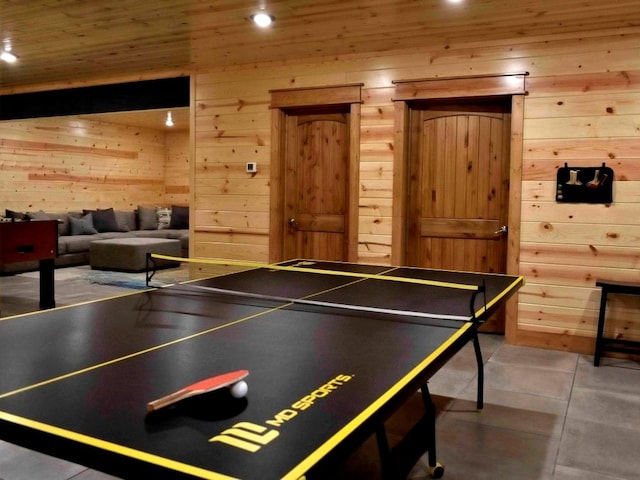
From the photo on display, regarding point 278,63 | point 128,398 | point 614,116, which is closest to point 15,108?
point 278,63

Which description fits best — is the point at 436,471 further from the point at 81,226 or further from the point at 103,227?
the point at 103,227

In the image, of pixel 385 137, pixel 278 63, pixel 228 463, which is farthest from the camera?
pixel 278 63

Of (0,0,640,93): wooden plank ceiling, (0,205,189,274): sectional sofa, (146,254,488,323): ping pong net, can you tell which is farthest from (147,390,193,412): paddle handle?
(0,205,189,274): sectional sofa

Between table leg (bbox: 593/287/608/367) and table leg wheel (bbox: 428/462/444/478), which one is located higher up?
table leg (bbox: 593/287/608/367)

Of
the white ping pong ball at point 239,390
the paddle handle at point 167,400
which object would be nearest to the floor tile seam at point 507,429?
the white ping pong ball at point 239,390

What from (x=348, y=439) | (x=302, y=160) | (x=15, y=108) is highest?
(x=15, y=108)

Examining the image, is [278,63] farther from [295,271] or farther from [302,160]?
[295,271]

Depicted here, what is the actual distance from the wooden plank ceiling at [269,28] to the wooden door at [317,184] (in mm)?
622

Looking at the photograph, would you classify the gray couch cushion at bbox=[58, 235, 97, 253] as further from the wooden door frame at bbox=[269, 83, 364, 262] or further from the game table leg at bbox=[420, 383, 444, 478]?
the game table leg at bbox=[420, 383, 444, 478]

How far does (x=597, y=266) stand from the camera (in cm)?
442

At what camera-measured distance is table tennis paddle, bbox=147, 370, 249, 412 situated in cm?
122

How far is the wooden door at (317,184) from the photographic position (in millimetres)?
5445

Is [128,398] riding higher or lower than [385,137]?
lower

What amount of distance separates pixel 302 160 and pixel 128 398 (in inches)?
175
